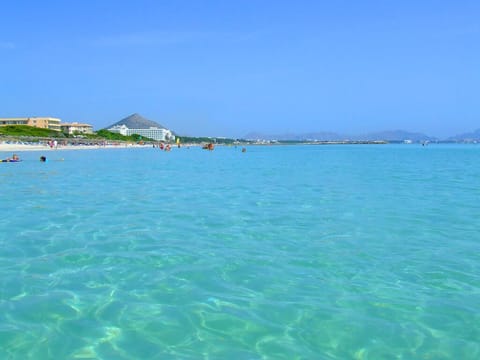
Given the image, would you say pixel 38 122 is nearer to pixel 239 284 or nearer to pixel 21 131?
pixel 21 131

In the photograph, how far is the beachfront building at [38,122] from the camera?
139 m

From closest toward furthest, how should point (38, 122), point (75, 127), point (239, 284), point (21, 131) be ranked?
point (239, 284) → point (21, 131) → point (38, 122) → point (75, 127)

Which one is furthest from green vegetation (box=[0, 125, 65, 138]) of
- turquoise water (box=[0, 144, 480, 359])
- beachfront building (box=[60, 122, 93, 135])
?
turquoise water (box=[0, 144, 480, 359])

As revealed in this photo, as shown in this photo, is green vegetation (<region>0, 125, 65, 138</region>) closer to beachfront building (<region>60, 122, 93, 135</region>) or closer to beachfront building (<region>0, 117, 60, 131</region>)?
beachfront building (<region>0, 117, 60, 131</region>)

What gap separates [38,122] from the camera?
140 meters

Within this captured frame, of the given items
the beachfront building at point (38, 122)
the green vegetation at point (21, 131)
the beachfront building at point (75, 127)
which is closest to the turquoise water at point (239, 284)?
the green vegetation at point (21, 131)

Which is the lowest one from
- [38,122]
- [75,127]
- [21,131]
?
[21,131]

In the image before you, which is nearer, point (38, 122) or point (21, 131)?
point (21, 131)

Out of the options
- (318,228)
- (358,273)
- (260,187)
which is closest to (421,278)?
(358,273)

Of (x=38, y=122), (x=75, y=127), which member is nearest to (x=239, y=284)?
(x=38, y=122)

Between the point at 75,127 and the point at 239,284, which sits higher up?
the point at 75,127

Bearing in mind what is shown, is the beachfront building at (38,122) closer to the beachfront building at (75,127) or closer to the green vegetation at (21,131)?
the beachfront building at (75,127)

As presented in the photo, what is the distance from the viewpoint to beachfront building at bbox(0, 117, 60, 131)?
13932cm

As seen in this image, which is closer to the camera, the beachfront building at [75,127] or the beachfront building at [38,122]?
the beachfront building at [38,122]
